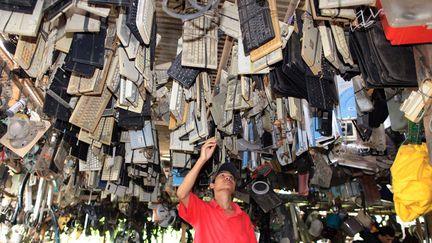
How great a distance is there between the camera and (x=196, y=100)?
3.35 meters

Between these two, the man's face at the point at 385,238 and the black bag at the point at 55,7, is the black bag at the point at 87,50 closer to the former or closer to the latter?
the black bag at the point at 55,7

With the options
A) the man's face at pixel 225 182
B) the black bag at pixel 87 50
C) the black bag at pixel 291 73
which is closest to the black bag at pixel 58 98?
the black bag at pixel 87 50

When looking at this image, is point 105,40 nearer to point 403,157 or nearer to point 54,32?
point 54,32

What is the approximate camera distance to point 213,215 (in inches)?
116

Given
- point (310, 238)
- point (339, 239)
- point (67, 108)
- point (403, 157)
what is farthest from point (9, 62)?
point (339, 239)

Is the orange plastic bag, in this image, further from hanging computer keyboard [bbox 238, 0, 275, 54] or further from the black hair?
the black hair

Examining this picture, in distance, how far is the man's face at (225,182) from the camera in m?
3.11

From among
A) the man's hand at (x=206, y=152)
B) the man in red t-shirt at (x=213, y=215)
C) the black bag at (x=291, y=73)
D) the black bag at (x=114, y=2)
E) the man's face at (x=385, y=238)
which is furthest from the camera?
the man's face at (x=385, y=238)

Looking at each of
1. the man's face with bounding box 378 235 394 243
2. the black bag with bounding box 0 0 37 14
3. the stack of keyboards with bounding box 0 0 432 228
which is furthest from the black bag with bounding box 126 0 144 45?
the man's face with bounding box 378 235 394 243

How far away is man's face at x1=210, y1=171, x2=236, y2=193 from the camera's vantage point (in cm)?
311

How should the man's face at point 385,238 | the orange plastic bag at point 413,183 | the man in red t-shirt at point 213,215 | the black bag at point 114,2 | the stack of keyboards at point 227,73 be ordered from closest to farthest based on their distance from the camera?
the orange plastic bag at point 413,183, the black bag at point 114,2, the stack of keyboards at point 227,73, the man in red t-shirt at point 213,215, the man's face at point 385,238

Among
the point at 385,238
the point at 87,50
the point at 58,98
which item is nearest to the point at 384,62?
the point at 87,50

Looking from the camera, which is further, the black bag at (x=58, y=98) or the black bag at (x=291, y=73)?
the black bag at (x=58, y=98)

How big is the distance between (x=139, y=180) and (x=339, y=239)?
4.73 meters
